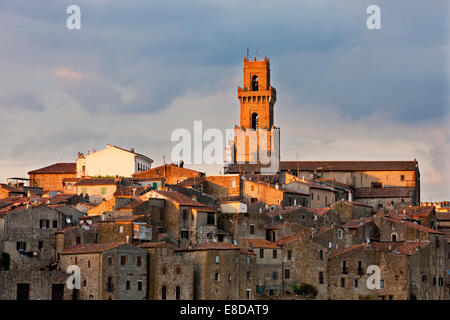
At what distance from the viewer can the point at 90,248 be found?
78.7m

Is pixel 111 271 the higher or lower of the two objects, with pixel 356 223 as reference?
lower

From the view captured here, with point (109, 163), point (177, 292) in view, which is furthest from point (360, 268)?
point (109, 163)

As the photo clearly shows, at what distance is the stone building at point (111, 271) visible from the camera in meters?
76.6

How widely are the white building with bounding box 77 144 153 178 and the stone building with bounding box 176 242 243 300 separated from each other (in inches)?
1373

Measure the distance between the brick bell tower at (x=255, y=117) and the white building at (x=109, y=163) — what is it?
14664mm

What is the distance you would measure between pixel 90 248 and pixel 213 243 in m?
8.32

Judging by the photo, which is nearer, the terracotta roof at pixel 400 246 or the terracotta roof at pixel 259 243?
the terracotta roof at pixel 259 243

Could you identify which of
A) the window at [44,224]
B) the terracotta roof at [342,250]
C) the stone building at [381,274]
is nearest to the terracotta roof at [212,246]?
the stone building at [381,274]

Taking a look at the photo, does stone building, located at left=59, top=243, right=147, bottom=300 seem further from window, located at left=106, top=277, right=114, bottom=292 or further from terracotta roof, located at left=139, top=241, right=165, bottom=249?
terracotta roof, located at left=139, top=241, right=165, bottom=249

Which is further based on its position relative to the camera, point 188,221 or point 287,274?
point 188,221

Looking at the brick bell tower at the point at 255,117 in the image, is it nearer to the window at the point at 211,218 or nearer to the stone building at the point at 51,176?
the stone building at the point at 51,176

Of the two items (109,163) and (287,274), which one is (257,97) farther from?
(287,274)

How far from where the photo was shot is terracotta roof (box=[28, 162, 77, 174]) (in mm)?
118688

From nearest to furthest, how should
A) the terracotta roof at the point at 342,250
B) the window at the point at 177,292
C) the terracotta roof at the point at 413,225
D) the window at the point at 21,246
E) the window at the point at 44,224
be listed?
1. the window at the point at 177,292
2. the window at the point at 21,246
3. the window at the point at 44,224
4. the terracotta roof at the point at 342,250
5. the terracotta roof at the point at 413,225
